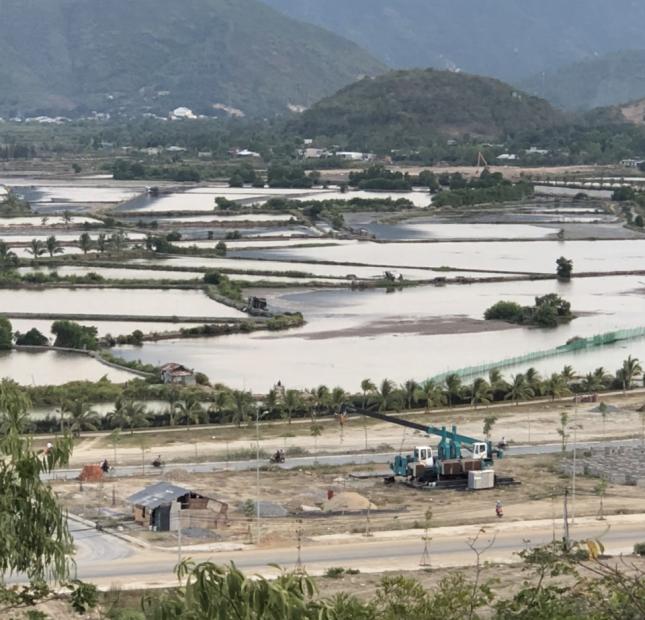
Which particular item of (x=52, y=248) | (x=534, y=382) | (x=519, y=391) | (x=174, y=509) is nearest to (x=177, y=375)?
(x=519, y=391)

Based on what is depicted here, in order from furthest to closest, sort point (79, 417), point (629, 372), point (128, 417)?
point (629, 372) < point (128, 417) < point (79, 417)

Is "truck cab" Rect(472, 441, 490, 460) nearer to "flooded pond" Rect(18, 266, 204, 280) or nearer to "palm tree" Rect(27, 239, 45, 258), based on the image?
"flooded pond" Rect(18, 266, 204, 280)

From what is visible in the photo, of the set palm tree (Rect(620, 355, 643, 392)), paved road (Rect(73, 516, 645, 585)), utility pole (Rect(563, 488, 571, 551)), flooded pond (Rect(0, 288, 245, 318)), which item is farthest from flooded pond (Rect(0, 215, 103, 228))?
paved road (Rect(73, 516, 645, 585))

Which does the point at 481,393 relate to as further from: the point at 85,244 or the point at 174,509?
the point at 85,244

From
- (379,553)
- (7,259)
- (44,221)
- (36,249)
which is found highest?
(44,221)

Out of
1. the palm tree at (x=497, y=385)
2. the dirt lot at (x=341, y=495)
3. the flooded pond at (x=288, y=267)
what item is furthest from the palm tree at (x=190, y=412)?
the flooded pond at (x=288, y=267)

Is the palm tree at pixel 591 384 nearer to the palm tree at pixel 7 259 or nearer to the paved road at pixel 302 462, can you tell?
the paved road at pixel 302 462
